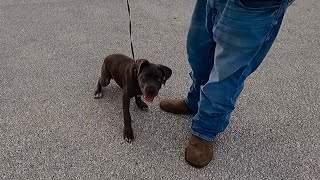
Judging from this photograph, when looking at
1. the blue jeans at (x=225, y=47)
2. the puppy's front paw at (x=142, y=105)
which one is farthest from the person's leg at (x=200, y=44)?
the puppy's front paw at (x=142, y=105)

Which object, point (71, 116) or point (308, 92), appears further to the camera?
point (308, 92)

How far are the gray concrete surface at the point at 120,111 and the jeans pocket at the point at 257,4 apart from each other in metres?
0.81

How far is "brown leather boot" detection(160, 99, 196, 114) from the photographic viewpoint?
2158mm

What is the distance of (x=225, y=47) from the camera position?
59.6 inches

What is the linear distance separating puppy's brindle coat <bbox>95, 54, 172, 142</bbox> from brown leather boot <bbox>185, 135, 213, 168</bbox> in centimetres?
30

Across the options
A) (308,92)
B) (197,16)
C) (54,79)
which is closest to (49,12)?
(54,79)

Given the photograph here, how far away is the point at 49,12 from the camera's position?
3518 mm

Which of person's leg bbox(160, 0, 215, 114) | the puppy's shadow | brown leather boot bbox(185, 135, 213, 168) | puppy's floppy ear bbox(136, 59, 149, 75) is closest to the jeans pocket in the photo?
person's leg bbox(160, 0, 215, 114)

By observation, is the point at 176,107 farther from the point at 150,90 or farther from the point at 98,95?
the point at 98,95

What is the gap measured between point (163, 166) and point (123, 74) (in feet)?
1.77

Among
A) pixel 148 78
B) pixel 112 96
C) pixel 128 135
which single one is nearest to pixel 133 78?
pixel 148 78

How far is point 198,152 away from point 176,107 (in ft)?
1.32

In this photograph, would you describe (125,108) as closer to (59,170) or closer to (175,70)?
(59,170)

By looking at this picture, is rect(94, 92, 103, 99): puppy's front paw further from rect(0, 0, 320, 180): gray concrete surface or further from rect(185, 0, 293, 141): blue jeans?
rect(185, 0, 293, 141): blue jeans
